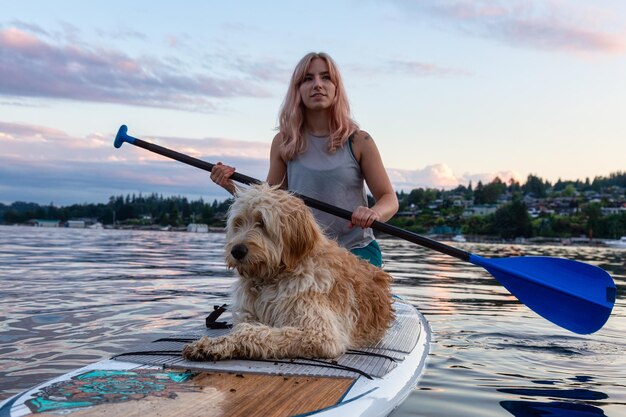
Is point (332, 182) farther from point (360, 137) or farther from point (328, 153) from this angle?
point (360, 137)

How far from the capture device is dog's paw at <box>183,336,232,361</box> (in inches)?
154

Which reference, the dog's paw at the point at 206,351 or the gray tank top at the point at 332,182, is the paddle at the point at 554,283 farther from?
the dog's paw at the point at 206,351

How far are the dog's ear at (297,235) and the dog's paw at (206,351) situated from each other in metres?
0.76

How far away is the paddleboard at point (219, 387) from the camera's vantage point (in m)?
3.05

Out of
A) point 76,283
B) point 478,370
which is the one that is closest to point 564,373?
point 478,370

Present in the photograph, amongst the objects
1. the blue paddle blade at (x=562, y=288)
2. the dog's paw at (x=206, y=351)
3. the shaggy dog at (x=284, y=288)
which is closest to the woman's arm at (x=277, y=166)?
the shaggy dog at (x=284, y=288)

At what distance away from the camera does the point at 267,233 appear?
433cm

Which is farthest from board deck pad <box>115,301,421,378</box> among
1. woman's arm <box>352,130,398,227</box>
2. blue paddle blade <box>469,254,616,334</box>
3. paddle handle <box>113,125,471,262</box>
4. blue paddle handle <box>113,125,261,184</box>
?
blue paddle handle <box>113,125,261,184</box>

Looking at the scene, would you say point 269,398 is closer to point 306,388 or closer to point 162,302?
point 306,388

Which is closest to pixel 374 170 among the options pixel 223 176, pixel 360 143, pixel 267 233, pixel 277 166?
pixel 360 143

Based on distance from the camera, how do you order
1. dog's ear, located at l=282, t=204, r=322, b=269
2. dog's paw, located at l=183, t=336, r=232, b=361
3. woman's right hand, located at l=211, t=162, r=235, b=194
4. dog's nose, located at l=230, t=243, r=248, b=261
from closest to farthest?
dog's paw, located at l=183, t=336, r=232, b=361
dog's nose, located at l=230, t=243, r=248, b=261
dog's ear, located at l=282, t=204, r=322, b=269
woman's right hand, located at l=211, t=162, r=235, b=194

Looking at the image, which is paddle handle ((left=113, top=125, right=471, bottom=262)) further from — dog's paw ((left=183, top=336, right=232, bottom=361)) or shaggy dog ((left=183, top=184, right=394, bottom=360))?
dog's paw ((left=183, top=336, right=232, bottom=361))

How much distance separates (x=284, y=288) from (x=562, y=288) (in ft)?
10.1

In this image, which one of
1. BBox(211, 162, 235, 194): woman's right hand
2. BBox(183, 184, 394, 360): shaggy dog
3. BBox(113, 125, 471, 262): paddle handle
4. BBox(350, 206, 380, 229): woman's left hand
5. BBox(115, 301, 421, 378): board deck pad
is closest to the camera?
BBox(115, 301, 421, 378): board deck pad
